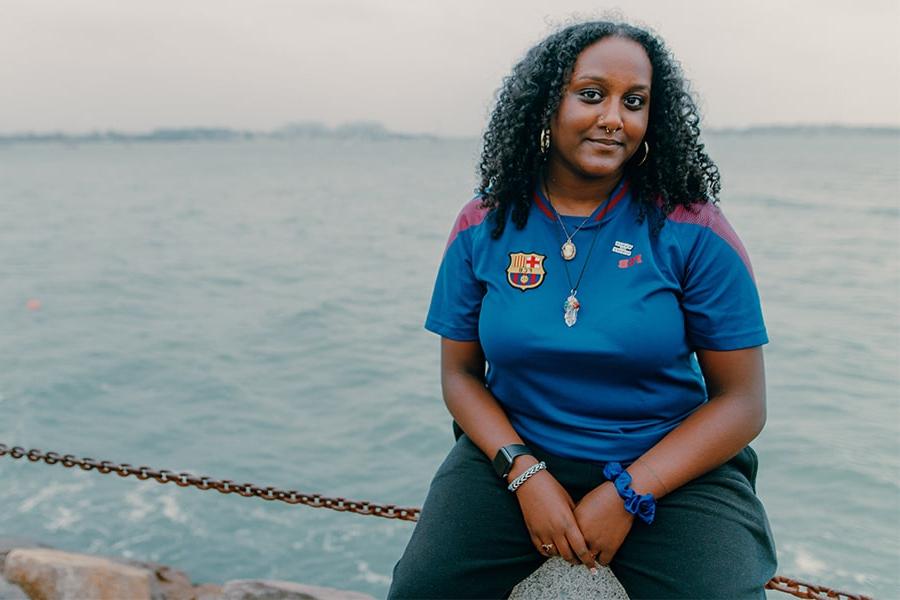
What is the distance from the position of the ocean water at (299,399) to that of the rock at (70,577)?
2.91m

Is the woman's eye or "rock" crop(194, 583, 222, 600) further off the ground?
the woman's eye

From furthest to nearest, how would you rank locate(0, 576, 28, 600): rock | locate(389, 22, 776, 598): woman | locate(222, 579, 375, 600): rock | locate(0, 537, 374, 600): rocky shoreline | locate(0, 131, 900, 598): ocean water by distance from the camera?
locate(0, 131, 900, 598): ocean water
locate(222, 579, 375, 600): rock
locate(0, 537, 374, 600): rocky shoreline
locate(0, 576, 28, 600): rock
locate(389, 22, 776, 598): woman

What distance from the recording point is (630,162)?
106 inches

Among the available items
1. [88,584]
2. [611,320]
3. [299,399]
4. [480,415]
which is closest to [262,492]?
[88,584]

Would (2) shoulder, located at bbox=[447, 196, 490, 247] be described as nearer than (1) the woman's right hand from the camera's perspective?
No

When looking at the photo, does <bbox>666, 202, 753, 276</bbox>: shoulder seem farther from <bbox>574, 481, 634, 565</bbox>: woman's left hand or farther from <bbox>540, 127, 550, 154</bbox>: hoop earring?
<bbox>574, 481, 634, 565</bbox>: woman's left hand

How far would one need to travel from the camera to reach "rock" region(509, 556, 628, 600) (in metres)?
2.38

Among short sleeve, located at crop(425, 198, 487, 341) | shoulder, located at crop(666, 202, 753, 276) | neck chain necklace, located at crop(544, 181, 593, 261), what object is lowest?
short sleeve, located at crop(425, 198, 487, 341)

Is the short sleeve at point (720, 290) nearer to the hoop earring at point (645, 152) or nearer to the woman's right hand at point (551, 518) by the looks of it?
the hoop earring at point (645, 152)

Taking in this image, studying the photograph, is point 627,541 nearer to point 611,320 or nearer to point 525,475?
point 525,475

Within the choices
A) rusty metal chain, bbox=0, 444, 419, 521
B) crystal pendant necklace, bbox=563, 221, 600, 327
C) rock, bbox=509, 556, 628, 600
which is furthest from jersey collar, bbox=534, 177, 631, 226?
rusty metal chain, bbox=0, 444, 419, 521

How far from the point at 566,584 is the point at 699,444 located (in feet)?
1.72

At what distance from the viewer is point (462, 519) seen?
2.46m

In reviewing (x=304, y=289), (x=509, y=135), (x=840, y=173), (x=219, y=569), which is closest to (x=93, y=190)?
(x=304, y=289)
